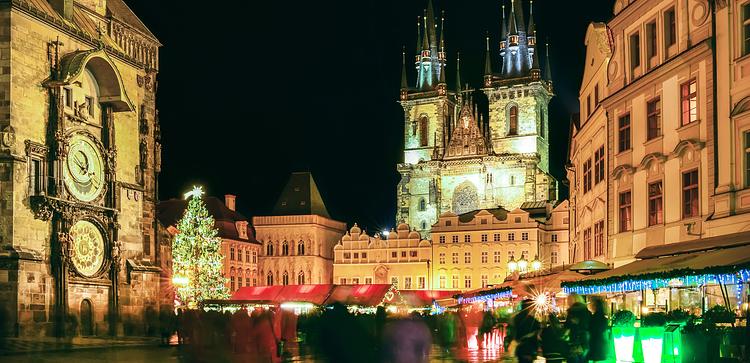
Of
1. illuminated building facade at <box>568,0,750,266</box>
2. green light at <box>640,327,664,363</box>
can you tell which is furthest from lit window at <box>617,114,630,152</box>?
green light at <box>640,327,664,363</box>

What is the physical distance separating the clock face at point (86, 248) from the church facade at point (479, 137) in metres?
65.6

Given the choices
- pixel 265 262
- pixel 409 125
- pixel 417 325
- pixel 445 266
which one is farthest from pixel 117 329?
pixel 409 125

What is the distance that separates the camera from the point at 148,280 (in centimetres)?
4078

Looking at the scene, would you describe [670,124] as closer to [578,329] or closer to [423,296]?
[578,329]

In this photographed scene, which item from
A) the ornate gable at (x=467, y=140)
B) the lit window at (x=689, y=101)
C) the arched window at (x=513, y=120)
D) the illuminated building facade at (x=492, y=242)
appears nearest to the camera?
the lit window at (x=689, y=101)

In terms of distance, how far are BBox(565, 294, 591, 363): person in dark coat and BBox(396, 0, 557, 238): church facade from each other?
85995 mm

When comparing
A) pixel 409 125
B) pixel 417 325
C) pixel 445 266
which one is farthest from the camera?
pixel 409 125

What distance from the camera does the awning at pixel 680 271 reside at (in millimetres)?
17109

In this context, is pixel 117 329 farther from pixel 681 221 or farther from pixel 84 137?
pixel 681 221

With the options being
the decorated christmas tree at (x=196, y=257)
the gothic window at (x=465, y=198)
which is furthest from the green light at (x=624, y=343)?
the gothic window at (x=465, y=198)

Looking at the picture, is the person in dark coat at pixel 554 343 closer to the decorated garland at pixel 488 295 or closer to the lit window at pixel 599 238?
the decorated garland at pixel 488 295

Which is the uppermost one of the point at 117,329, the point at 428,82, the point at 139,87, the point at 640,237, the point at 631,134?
the point at 428,82

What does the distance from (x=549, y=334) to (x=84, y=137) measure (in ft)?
89.2

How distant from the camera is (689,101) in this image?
24.5 metres
